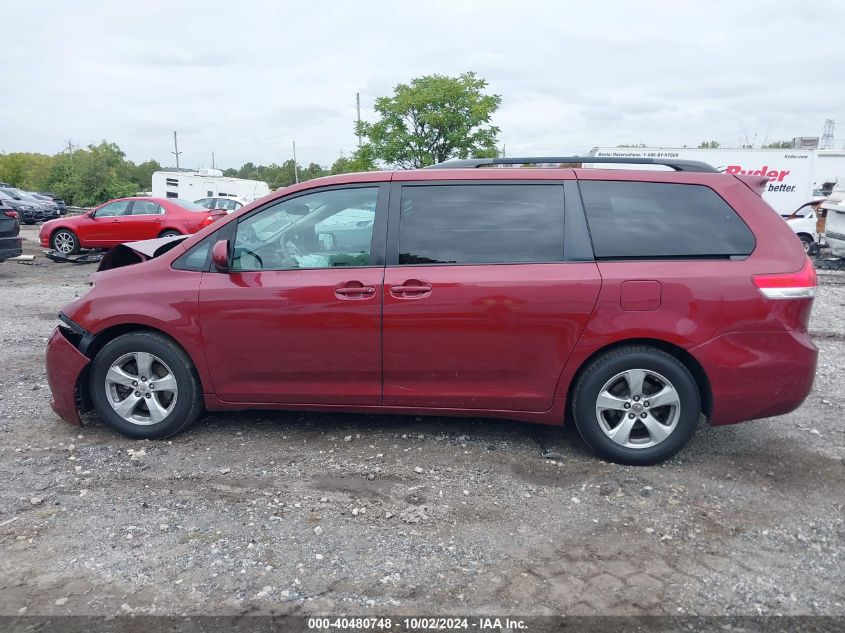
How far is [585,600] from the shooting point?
9.27 ft

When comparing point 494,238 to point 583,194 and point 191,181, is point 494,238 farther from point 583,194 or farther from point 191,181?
point 191,181

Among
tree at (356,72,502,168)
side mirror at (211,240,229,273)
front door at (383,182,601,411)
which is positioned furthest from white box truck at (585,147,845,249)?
side mirror at (211,240,229,273)

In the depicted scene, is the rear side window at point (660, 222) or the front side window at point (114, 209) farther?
the front side window at point (114, 209)

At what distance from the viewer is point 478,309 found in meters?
4.02

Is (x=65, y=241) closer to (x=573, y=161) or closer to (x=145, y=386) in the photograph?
(x=145, y=386)

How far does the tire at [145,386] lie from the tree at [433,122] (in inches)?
737

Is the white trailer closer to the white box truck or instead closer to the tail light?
the white box truck

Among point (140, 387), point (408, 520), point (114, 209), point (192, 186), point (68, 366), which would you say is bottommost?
point (408, 520)

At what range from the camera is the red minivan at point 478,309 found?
3.95m

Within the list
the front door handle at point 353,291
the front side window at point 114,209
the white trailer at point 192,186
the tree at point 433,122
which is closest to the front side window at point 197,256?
the front door handle at point 353,291

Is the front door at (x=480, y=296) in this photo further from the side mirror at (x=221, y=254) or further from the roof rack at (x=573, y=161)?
the side mirror at (x=221, y=254)

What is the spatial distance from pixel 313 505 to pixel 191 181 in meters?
30.4

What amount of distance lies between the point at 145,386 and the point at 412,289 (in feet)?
6.17

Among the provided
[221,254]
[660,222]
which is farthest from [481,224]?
[221,254]
